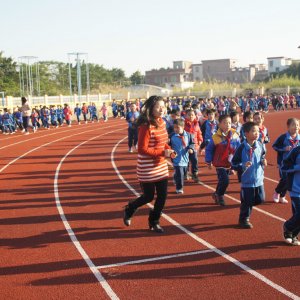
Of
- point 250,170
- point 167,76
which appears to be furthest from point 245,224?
point 167,76

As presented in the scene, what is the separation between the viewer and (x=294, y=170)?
530 cm

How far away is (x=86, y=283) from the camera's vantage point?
15.2 feet

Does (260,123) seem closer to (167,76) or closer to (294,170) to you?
(294,170)

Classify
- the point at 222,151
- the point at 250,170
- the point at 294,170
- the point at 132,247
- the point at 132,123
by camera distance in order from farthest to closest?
the point at 132,123 < the point at 222,151 < the point at 250,170 < the point at 132,247 < the point at 294,170

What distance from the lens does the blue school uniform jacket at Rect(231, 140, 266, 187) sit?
613 cm

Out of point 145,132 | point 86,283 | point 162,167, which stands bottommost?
point 86,283

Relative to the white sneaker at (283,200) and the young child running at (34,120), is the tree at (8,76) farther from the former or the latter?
the white sneaker at (283,200)

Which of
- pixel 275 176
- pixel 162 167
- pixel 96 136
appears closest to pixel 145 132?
pixel 162 167

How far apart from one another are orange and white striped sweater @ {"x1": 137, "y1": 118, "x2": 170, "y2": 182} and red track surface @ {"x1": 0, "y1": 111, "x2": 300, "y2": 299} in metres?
0.92

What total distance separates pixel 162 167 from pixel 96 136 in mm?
16789

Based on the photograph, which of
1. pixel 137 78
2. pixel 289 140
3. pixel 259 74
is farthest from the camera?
pixel 259 74

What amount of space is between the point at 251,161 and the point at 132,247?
2099 mm

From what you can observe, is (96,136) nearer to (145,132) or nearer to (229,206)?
(229,206)

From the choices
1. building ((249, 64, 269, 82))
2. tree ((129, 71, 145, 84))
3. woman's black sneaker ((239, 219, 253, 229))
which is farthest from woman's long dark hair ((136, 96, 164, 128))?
building ((249, 64, 269, 82))
